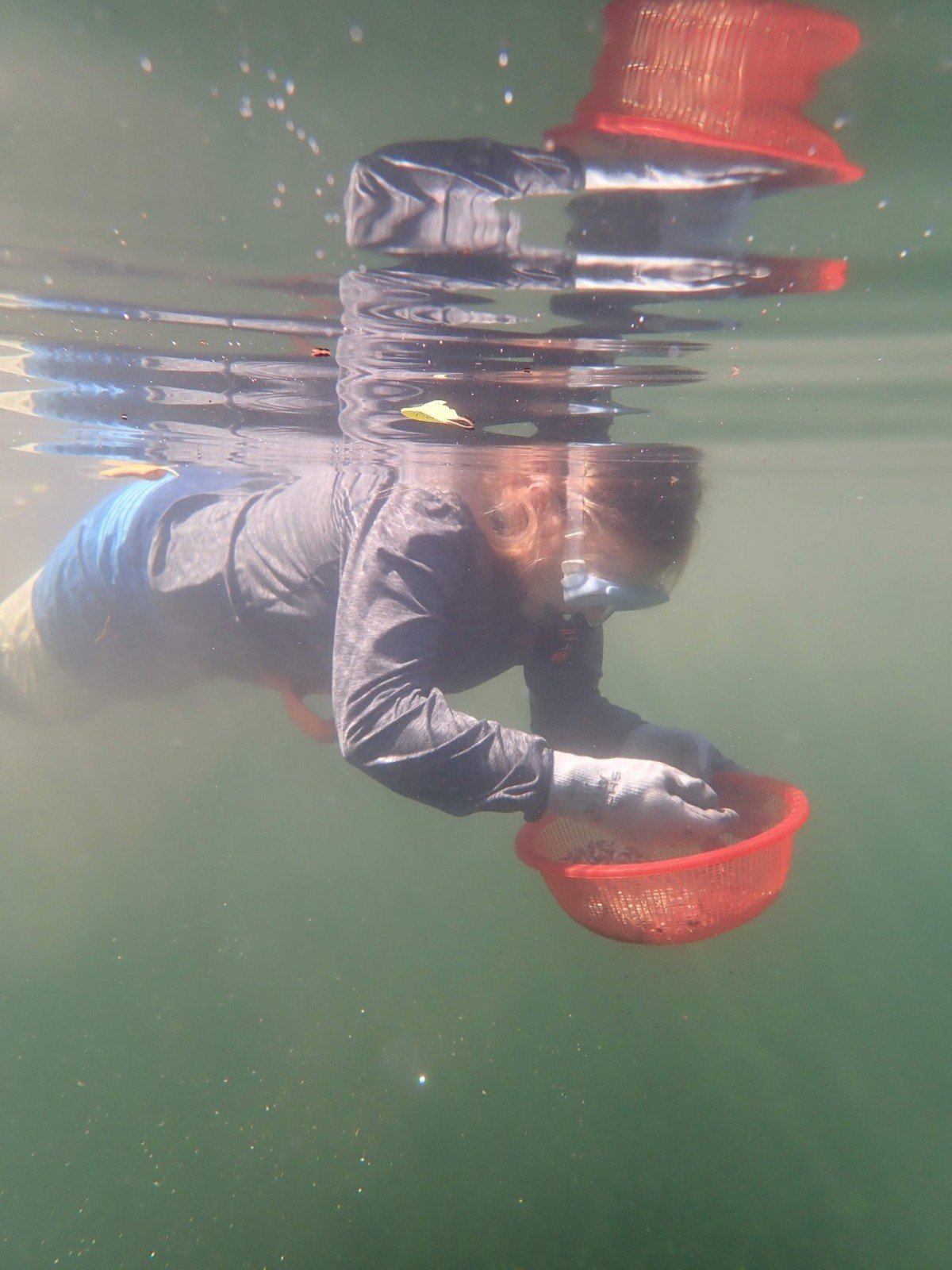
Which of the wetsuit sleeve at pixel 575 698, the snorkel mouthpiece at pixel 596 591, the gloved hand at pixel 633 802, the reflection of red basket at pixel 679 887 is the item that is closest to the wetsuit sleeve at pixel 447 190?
the snorkel mouthpiece at pixel 596 591

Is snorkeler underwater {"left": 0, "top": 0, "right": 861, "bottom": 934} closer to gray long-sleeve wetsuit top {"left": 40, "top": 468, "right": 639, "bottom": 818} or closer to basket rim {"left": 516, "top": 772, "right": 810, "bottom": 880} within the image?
gray long-sleeve wetsuit top {"left": 40, "top": 468, "right": 639, "bottom": 818}

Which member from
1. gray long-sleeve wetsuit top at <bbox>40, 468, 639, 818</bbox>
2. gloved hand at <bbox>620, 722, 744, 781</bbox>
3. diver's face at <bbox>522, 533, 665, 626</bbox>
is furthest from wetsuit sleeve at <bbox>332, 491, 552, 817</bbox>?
gloved hand at <bbox>620, 722, 744, 781</bbox>

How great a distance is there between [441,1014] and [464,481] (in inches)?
318

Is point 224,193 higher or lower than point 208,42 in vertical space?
lower

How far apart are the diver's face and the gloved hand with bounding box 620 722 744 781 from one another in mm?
925

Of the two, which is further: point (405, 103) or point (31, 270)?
point (31, 270)

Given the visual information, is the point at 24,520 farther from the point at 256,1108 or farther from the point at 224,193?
the point at 224,193

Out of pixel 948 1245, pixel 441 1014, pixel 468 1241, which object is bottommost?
pixel 441 1014

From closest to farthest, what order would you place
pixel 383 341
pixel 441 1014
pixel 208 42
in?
pixel 208 42 → pixel 383 341 → pixel 441 1014

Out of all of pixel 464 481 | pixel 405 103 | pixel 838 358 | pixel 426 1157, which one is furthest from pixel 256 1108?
pixel 838 358

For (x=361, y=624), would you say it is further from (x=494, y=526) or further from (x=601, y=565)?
(x=601, y=565)

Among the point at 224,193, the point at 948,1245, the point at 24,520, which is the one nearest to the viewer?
the point at 224,193

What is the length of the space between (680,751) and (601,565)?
Answer: 3.99 ft

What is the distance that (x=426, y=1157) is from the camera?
21.0ft
